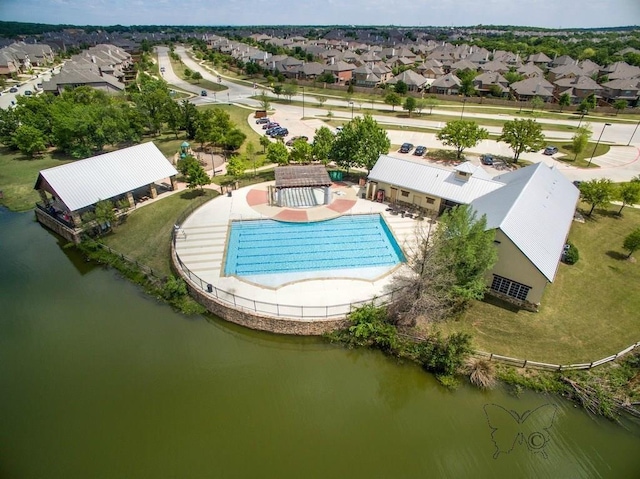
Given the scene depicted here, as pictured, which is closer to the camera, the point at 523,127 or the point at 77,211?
the point at 77,211

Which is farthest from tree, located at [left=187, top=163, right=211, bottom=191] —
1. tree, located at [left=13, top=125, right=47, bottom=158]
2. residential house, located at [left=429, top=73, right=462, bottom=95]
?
residential house, located at [left=429, top=73, right=462, bottom=95]

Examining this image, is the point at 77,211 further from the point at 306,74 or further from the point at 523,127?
the point at 306,74

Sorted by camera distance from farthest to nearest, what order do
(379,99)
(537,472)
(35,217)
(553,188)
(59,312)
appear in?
(379,99), (35,217), (553,188), (59,312), (537,472)

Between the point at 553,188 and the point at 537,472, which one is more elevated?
the point at 553,188

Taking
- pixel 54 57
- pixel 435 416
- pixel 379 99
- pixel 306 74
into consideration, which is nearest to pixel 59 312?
pixel 435 416

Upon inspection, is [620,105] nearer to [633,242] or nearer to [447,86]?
[447,86]


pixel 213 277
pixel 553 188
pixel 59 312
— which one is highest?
pixel 553 188

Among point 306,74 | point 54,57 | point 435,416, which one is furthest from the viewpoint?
point 54,57
